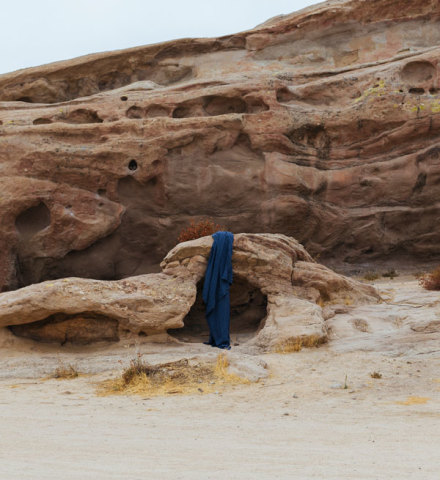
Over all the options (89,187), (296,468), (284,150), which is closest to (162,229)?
(89,187)

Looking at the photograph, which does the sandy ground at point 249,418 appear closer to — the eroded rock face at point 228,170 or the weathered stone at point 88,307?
the weathered stone at point 88,307

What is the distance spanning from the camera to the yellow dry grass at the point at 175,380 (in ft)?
20.6

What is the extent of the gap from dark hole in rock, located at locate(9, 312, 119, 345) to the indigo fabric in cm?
169

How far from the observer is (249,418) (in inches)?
197

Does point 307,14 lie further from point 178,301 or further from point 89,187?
point 178,301

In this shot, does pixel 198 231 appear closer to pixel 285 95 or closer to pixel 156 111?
pixel 156 111

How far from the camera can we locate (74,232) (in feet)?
47.0

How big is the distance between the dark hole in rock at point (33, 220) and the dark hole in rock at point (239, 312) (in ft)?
20.1

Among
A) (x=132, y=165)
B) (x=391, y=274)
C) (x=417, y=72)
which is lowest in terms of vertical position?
(x=391, y=274)

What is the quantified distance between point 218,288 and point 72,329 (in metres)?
2.64

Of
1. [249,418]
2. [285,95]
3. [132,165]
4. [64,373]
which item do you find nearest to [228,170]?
[132,165]

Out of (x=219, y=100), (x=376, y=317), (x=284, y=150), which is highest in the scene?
(x=219, y=100)

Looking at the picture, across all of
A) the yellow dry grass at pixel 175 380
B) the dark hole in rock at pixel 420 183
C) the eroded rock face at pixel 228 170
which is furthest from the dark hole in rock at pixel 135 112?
the yellow dry grass at pixel 175 380

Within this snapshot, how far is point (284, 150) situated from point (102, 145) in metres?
5.13
